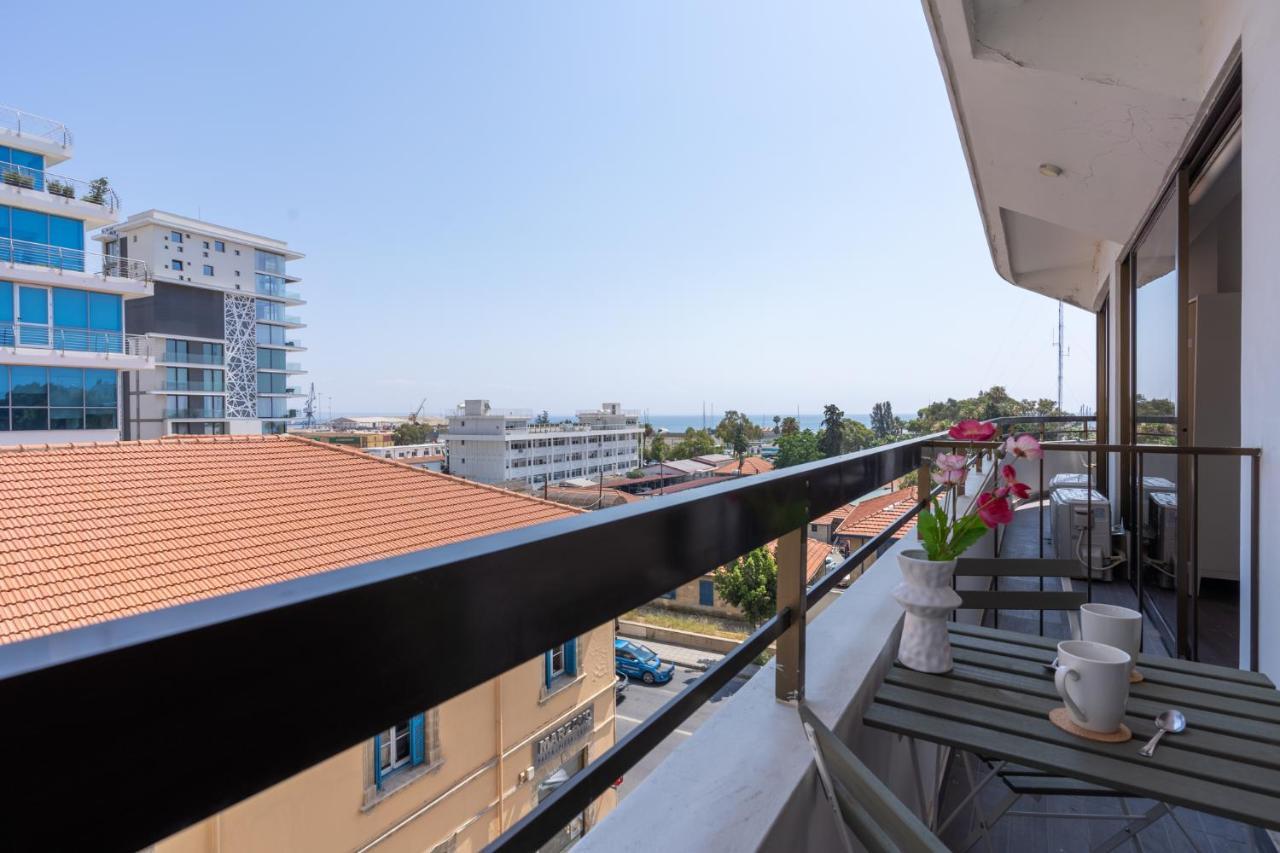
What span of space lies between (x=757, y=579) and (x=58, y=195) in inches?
899

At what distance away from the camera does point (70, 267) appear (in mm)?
17688

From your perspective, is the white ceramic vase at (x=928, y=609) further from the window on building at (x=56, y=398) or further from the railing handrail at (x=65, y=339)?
the window on building at (x=56, y=398)

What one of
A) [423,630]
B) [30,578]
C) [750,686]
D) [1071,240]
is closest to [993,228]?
[1071,240]

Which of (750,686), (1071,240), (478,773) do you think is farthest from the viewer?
(1071,240)

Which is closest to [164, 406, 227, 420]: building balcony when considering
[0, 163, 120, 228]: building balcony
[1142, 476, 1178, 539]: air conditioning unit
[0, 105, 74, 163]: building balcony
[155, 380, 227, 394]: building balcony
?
[155, 380, 227, 394]: building balcony

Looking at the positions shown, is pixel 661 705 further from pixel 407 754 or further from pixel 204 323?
pixel 204 323

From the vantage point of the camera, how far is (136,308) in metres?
26.7

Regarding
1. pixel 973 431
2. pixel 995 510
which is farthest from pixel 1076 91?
pixel 995 510

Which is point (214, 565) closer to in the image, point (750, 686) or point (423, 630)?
point (750, 686)

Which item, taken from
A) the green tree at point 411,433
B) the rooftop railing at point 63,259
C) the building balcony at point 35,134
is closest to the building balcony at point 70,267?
the rooftop railing at point 63,259

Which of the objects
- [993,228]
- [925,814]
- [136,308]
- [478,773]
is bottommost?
[478,773]

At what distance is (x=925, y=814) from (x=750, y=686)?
846 mm

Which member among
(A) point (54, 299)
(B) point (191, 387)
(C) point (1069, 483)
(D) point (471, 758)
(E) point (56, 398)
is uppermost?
(A) point (54, 299)

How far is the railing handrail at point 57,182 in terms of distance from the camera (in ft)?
54.7
